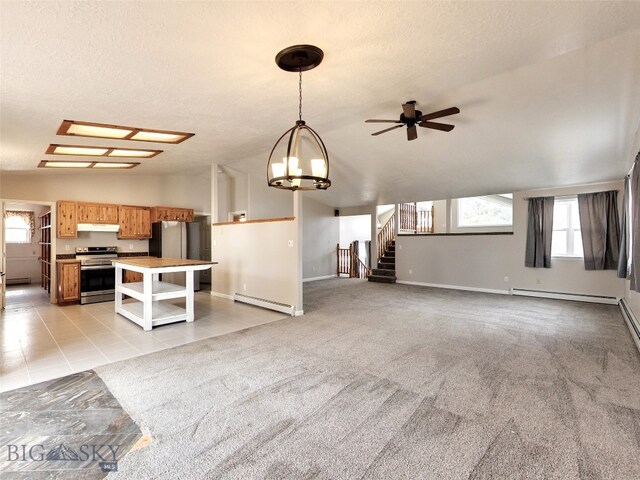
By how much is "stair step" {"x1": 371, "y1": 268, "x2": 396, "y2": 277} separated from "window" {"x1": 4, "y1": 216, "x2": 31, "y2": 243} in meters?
10.3

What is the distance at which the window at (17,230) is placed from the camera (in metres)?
8.72

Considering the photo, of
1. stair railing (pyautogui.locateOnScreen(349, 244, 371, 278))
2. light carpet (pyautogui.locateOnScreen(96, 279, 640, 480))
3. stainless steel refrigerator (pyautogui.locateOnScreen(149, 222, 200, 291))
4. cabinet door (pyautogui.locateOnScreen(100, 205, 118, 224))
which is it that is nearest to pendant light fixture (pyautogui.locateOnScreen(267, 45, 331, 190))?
light carpet (pyautogui.locateOnScreen(96, 279, 640, 480))

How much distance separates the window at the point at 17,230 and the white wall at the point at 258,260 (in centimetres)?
607

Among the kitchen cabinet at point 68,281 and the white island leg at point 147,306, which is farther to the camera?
the kitchen cabinet at point 68,281

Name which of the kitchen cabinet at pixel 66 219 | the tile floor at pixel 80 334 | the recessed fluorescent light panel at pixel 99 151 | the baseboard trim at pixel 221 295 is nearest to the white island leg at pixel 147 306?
the tile floor at pixel 80 334

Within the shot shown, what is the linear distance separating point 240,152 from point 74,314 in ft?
13.4

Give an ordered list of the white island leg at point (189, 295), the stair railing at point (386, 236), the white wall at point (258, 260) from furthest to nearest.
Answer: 1. the stair railing at point (386, 236)
2. the white wall at point (258, 260)
3. the white island leg at point (189, 295)

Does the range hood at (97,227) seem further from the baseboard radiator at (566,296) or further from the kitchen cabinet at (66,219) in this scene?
the baseboard radiator at (566,296)

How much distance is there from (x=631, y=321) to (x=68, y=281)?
972 centimetres

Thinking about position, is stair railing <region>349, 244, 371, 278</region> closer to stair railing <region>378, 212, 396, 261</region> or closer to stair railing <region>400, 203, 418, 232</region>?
stair railing <region>378, 212, 396, 261</region>

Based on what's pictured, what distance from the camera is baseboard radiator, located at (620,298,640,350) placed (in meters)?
4.01

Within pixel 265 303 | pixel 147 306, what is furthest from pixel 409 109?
pixel 147 306

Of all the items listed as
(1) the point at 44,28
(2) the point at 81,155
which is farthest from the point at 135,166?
(1) the point at 44,28

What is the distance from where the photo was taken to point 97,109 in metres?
3.21
